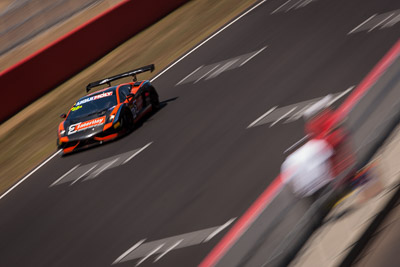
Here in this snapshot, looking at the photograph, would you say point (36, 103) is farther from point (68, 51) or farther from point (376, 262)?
point (376, 262)

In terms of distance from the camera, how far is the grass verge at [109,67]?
877 inches

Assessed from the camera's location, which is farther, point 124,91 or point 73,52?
point 73,52

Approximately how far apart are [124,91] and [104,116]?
3.85 ft

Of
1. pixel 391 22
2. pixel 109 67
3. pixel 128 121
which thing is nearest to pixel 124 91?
pixel 128 121

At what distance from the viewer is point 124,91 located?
19734 mm

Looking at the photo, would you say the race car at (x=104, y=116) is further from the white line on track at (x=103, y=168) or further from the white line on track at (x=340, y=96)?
the white line on track at (x=340, y=96)

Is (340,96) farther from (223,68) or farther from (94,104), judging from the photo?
(94,104)

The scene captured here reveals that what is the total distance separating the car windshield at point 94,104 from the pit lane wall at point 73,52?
638 centimetres

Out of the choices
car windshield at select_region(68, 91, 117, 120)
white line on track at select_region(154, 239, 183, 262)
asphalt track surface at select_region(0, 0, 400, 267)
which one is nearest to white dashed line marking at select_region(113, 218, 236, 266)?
white line on track at select_region(154, 239, 183, 262)

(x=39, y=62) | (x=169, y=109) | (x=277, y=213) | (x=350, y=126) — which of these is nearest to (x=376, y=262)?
(x=277, y=213)

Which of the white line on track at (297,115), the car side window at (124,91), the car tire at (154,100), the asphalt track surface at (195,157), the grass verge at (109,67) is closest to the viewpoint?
the asphalt track surface at (195,157)

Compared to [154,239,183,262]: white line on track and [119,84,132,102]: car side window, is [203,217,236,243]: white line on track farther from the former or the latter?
[119,84,132,102]: car side window

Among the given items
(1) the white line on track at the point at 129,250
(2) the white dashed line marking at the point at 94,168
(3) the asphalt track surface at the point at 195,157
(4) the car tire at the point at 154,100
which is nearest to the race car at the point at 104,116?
(4) the car tire at the point at 154,100

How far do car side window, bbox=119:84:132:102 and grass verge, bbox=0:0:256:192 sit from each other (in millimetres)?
2901
